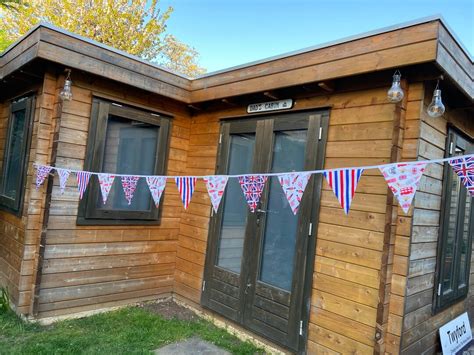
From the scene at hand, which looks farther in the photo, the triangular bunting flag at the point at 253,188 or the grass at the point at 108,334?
the grass at the point at 108,334

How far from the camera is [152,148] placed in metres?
3.73

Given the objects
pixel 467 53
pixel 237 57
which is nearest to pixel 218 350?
pixel 467 53

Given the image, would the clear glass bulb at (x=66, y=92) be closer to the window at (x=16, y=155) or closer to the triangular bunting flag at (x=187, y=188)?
the window at (x=16, y=155)

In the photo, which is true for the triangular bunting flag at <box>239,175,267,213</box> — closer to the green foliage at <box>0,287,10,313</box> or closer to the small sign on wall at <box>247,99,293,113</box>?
the small sign on wall at <box>247,99,293,113</box>

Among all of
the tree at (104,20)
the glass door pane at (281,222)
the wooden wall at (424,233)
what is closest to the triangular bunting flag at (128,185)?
the glass door pane at (281,222)

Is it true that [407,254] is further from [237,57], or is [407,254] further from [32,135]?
[237,57]

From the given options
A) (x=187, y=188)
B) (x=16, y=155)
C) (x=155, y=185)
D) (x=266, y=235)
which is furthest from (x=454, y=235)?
(x=16, y=155)

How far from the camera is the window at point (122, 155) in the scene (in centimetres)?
328

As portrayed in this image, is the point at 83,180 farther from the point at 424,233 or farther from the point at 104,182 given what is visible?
the point at 424,233

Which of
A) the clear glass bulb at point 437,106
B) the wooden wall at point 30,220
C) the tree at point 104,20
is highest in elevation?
→ the tree at point 104,20

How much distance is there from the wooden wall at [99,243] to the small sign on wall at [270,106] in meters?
1.03

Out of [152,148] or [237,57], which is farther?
[237,57]

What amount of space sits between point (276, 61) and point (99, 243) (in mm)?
2433

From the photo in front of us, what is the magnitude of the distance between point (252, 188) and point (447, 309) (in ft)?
6.87
